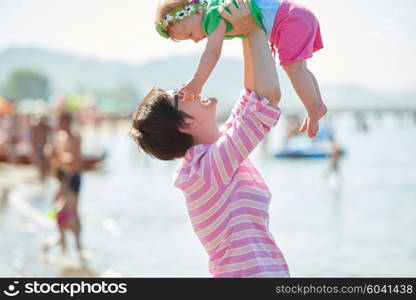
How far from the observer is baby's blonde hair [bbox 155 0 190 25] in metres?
2.52

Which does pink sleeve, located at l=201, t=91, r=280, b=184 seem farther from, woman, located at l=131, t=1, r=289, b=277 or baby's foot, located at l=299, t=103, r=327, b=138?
baby's foot, located at l=299, t=103, r=327, b=138

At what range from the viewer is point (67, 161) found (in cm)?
945

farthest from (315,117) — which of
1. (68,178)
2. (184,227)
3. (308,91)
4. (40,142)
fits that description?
(40,142)

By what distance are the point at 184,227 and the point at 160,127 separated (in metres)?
11.0

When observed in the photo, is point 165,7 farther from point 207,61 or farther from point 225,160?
point 225,160

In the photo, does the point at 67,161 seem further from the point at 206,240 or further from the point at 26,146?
the point at 26,146

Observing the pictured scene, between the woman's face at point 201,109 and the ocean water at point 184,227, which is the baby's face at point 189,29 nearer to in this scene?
the woman's face at point 201,109

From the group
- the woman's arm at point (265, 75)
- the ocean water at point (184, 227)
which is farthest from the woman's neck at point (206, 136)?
the ocean water at point (184, 227)

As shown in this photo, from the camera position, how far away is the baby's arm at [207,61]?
2.44 m

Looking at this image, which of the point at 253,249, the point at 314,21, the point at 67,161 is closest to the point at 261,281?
the point at 253,249

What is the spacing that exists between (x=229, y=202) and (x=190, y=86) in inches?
16.8

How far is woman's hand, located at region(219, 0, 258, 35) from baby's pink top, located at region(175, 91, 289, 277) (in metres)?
0.23

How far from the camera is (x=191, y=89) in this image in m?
2.44

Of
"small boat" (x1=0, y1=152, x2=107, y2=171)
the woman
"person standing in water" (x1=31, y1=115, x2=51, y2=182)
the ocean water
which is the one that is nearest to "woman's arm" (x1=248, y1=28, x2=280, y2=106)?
the woman
